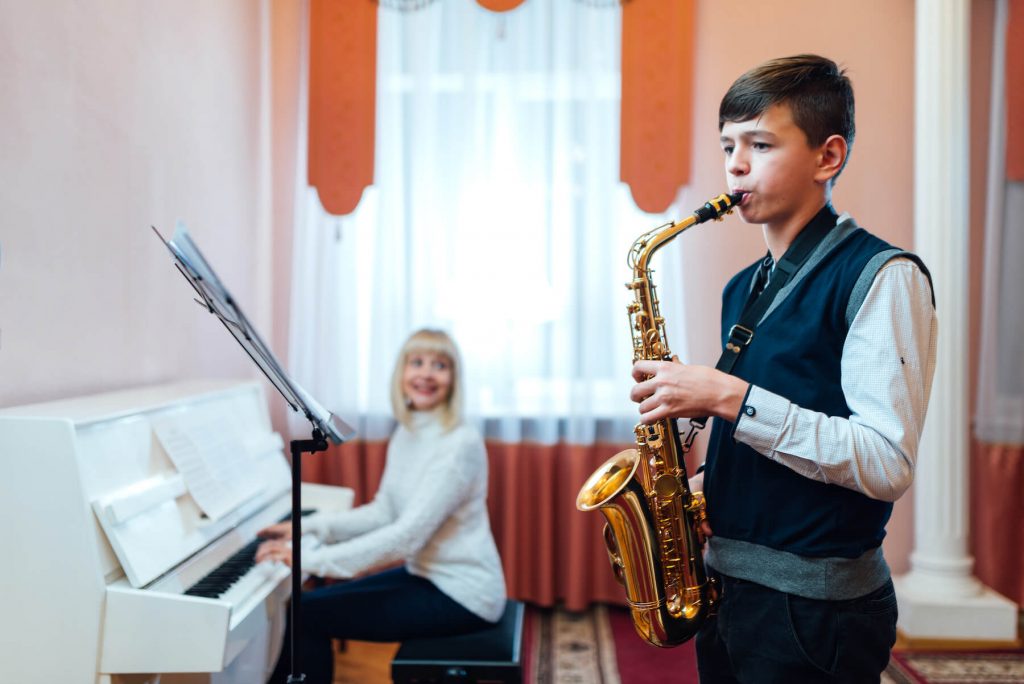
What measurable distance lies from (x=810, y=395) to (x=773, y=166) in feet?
1.26

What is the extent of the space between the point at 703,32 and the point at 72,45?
→ 2567 millimetres

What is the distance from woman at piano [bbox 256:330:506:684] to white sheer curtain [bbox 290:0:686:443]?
93cm

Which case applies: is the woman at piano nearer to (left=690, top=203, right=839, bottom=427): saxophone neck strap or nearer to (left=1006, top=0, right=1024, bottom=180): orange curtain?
(left=690, top=203, right=839, bottom=427): saxophone neck strap

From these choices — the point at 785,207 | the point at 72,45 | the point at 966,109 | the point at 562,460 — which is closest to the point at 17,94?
the point at 72,45

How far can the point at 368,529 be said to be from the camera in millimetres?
2752

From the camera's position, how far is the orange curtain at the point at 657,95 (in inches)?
139

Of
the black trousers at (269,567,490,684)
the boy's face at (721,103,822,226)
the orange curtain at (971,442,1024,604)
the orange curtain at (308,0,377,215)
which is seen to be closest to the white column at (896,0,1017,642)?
the orange curtain at (971,442,1024,604)

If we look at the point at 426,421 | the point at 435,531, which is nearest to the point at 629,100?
the point at 426,421

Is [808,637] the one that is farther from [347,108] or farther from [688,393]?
[347,108]

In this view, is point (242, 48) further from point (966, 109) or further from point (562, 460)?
point (966, 109)

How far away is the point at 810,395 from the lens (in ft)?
4.22

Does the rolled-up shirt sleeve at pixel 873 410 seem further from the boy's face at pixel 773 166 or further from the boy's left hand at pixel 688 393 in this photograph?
the boy's face at pixel 773 166

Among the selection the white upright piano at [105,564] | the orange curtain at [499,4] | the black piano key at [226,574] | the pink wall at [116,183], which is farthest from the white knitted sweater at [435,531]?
the orange curtain at [499,4]

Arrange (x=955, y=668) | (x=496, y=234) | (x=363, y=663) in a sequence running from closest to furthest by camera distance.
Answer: (x=955, y=668)
(x=363, y=663)
(x=496, y=234)
